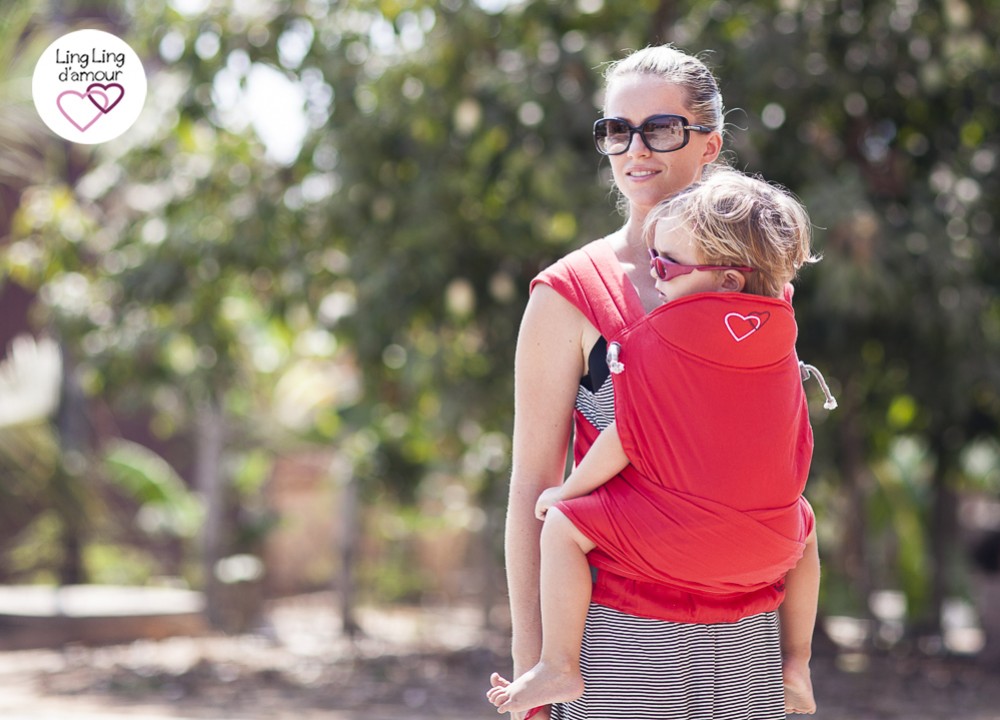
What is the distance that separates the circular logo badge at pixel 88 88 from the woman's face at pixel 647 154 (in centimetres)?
169

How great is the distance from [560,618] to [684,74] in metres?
0.88

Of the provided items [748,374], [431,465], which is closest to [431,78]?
[431,465]

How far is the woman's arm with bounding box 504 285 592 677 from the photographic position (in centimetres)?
194

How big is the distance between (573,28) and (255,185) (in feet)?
7.12

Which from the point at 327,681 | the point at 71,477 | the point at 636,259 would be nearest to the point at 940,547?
the point at 327,681

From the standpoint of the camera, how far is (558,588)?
6.15 ft

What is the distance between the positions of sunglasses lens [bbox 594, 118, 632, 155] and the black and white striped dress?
0.35 meters

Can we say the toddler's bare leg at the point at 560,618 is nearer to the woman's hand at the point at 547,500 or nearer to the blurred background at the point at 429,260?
the woman's hand at the point at 547,500

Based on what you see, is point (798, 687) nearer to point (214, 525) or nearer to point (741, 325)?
point (741, 325)

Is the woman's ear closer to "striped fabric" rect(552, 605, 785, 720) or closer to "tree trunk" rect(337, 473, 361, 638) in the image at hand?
"striped fabric" rect(552, 605, 785, 720)

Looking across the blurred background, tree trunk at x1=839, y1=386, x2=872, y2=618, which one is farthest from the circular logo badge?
tree trunk at x1=839, y1=386, x2=872, y2=618

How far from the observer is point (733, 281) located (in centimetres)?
187

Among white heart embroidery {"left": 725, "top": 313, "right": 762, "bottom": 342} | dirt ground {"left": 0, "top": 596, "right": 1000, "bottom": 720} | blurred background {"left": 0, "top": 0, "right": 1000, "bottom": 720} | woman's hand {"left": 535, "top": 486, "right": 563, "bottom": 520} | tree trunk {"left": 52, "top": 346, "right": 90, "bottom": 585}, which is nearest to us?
white heart embroidery {"left": 725, "top": 313, "right": 762, "bottom": 342}

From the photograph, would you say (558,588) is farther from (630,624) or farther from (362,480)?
(362,480)
